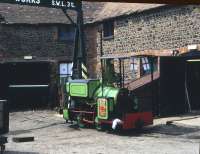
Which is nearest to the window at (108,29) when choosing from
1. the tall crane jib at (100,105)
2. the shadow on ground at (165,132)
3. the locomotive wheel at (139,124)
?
the tall crane jib at (100,105)

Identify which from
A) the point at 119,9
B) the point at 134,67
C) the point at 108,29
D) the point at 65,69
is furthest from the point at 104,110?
the point at 65,69

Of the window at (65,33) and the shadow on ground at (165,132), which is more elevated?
the window at (65,33)

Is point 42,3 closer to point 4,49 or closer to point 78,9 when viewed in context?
point 78,9

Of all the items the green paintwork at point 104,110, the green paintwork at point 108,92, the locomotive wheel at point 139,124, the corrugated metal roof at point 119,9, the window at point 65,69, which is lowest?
the locomotive wheel at point 139,124

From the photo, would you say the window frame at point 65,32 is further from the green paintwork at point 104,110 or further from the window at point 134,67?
the green paintwork at point 104,110

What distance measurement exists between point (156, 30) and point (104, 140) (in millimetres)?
8594

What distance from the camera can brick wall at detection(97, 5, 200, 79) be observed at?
1576 centimetres

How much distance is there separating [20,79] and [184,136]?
1249cm

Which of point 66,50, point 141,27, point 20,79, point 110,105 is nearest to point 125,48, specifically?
point 141,27

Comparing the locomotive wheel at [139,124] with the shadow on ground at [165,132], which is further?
the locomotive wheel at [139,124]

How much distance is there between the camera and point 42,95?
2111 centimetres

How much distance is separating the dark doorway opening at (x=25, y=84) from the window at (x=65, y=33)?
5.71 ft

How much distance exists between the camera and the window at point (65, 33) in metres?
21.8

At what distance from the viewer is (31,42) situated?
2122cm
